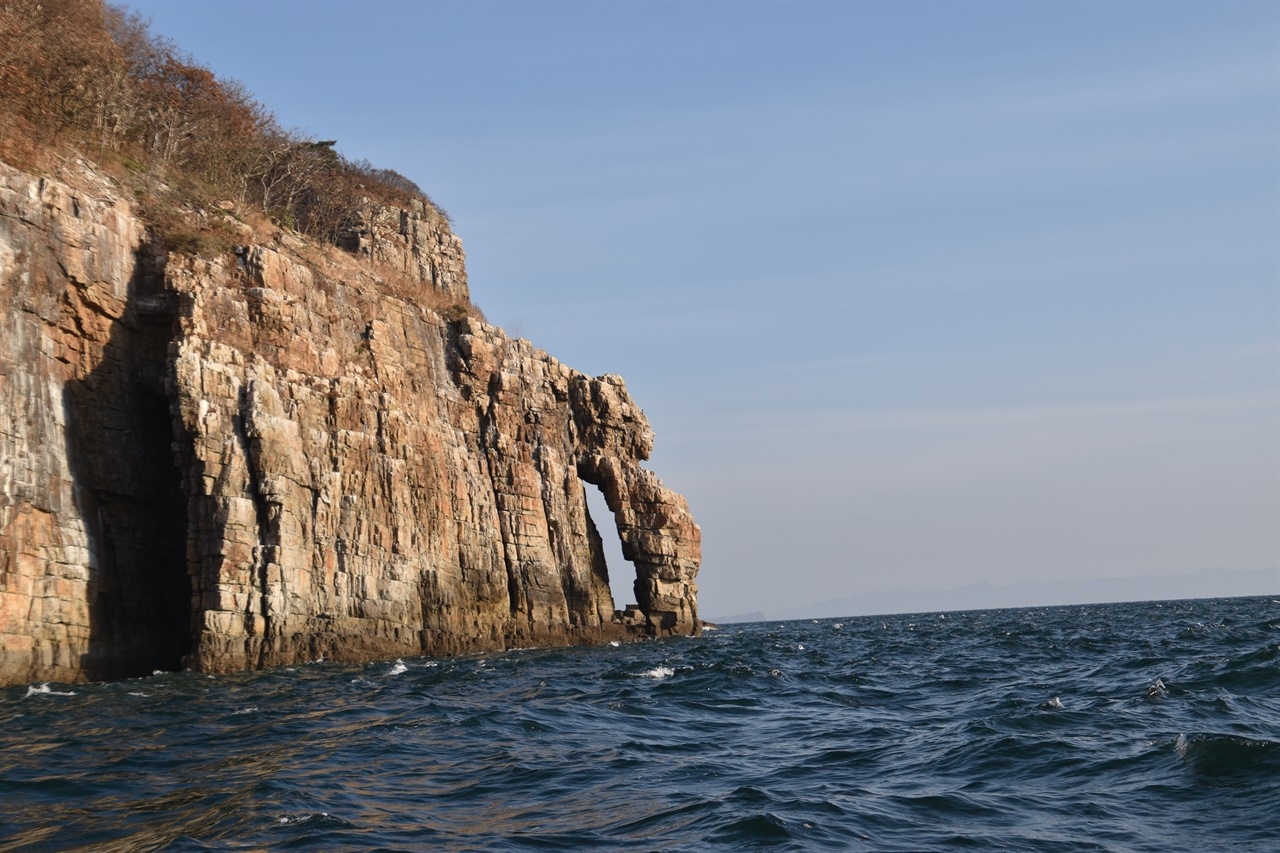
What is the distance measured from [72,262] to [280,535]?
8.61 metres

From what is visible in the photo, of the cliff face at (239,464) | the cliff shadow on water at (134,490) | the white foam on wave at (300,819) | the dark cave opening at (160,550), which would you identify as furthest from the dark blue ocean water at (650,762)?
the dark cave opening at (160,550)

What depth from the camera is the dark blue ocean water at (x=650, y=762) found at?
11125 mm

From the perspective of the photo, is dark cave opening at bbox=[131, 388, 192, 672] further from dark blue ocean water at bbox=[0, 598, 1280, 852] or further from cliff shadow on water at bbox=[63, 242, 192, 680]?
dark blue ocean water at bbox=[0, 598, 1280, 852]

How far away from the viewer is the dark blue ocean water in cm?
1112

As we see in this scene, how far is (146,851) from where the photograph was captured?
1029cm

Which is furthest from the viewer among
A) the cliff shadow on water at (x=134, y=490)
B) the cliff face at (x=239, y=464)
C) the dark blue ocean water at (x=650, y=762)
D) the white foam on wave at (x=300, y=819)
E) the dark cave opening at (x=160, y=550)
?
the dark cave opening at (x=160, y=550)

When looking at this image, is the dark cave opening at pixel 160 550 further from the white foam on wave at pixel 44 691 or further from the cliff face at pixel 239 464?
the white foam on wave at pixel 44 691

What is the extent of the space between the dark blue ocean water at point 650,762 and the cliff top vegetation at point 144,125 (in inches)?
575

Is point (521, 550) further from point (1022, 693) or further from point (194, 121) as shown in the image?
point (1022, 693)

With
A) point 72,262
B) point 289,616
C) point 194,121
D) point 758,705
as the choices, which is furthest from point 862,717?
point 194,121

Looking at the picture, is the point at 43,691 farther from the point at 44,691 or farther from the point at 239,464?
the point at 239,464

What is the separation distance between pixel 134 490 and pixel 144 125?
14.6 metres

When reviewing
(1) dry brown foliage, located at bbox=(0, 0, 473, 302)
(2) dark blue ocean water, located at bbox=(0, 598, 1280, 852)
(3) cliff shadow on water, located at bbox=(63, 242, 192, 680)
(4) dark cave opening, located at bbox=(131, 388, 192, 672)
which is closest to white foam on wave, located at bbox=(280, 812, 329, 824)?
(2) dark blue ocean water, located at bbox=(0, 598, 1280, 852)

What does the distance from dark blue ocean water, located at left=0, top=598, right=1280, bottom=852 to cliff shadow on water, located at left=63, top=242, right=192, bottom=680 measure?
130 inches
